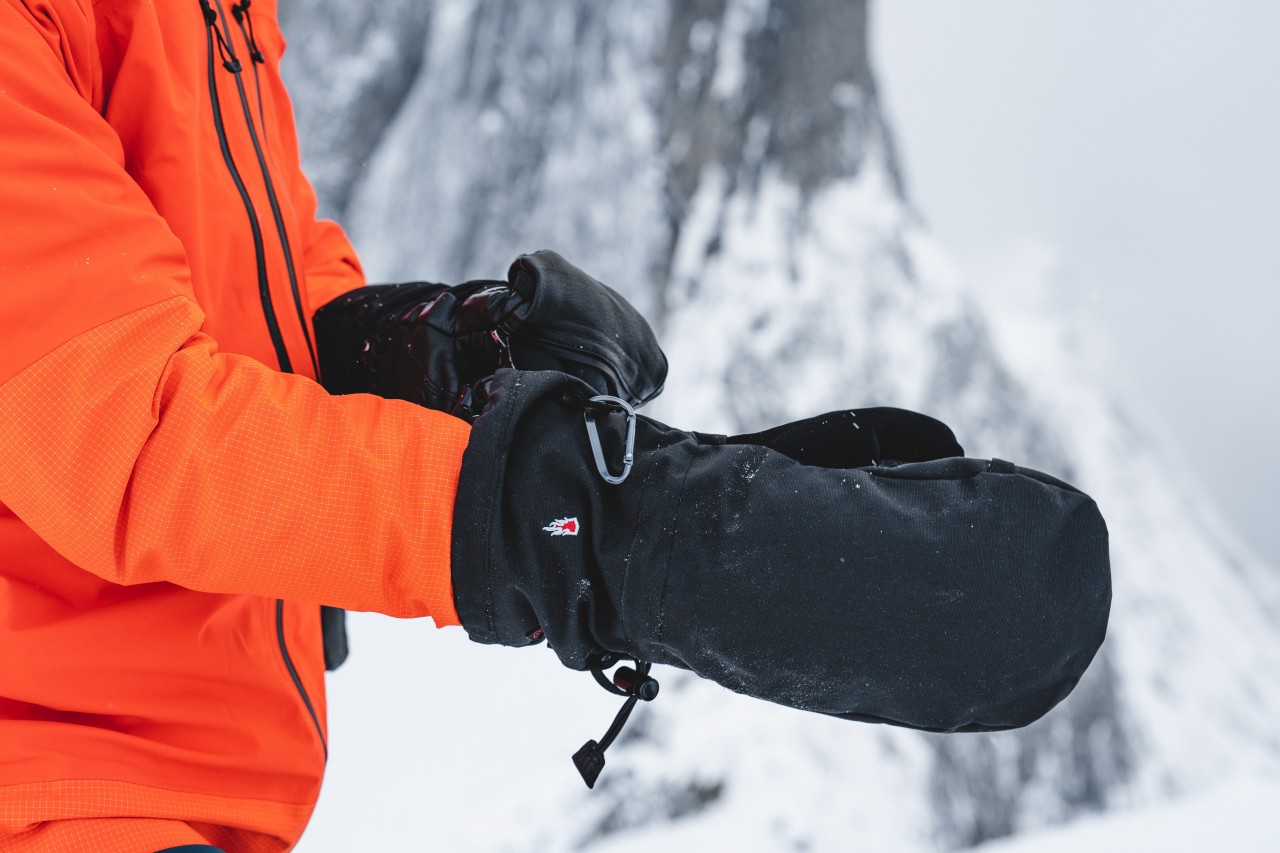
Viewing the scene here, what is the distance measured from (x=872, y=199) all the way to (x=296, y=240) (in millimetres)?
4622

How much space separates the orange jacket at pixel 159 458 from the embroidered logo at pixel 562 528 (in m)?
0.08

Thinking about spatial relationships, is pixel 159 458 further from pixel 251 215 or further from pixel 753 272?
pixel 753 272

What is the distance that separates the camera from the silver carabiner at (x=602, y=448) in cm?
65

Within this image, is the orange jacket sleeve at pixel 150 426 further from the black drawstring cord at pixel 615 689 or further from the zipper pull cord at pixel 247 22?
the zipper pull cord at pixel 247 22

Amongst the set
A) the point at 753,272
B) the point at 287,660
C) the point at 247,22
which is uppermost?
the point at 247,22

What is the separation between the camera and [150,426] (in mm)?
569

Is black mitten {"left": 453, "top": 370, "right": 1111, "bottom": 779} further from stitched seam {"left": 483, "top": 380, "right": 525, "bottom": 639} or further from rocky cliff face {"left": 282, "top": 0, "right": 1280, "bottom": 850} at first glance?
rocky cliff face {"left": 282, "top": 0, "right": 1280, "bottom": 850}

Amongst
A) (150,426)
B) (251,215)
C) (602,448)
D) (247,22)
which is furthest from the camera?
(247,22)

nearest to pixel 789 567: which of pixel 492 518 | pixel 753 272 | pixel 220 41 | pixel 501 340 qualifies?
pixel 492 518

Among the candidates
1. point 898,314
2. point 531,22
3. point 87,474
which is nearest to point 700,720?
point 87,474

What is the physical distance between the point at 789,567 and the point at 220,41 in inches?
30.9

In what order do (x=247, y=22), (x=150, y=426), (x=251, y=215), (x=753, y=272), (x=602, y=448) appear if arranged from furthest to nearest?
(x=753, y=272)
(x=247, y=22)
(x=251, y=215)
(x=602, y=448)
(x=150, y=426)

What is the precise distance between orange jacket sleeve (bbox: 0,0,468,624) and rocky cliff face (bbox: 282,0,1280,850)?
6.37ft

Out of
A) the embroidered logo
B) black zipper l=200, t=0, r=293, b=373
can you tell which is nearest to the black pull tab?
the embroidered logo
